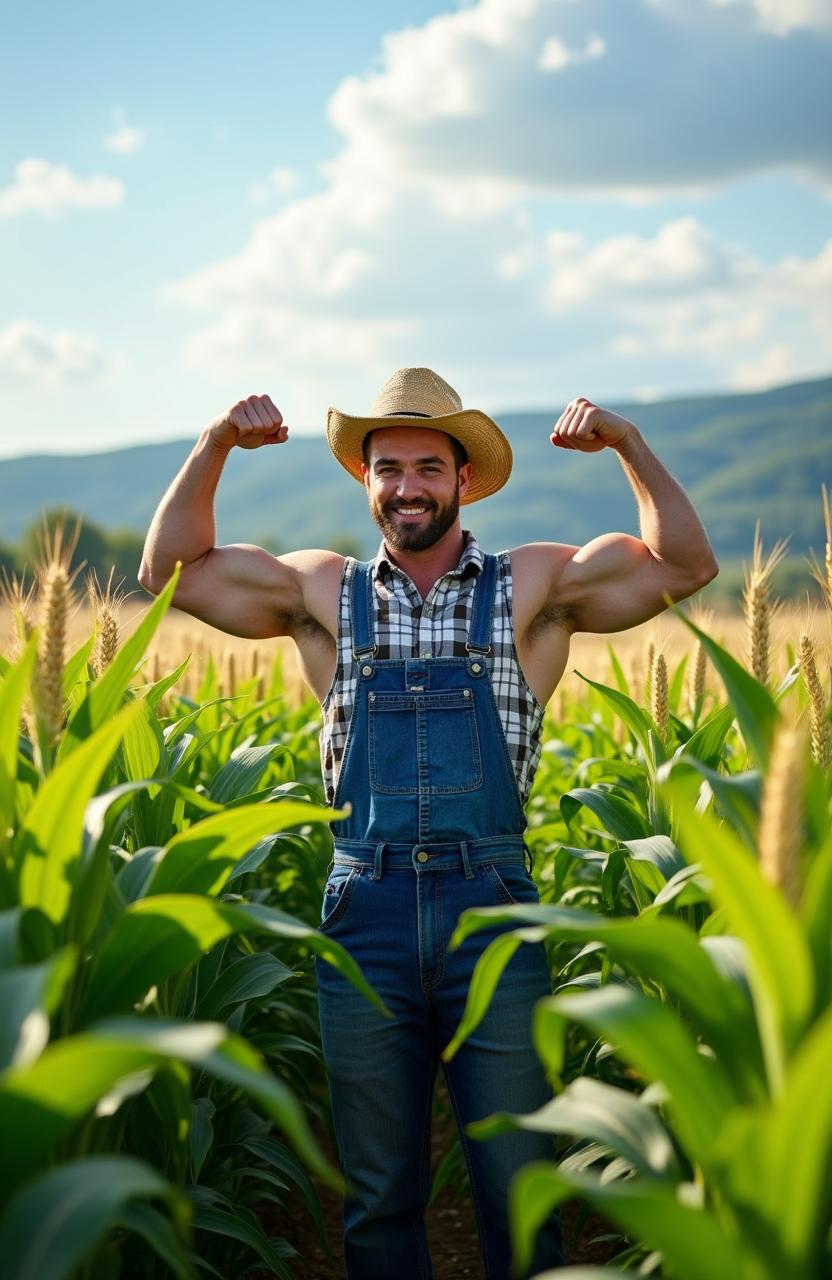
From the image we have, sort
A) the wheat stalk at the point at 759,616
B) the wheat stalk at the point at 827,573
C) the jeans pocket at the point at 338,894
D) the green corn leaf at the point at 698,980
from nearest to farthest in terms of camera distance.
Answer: the green corn leaf at the point at 698,980
the wheat stalk at the point at 827,573
the jeans pocket at the point at 338,894
the wheat stalk at the point at 759,616

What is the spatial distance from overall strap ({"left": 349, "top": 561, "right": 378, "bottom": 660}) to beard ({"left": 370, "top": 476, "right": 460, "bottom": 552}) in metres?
0.14

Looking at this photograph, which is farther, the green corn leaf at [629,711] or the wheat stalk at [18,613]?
the green corn leaf at [629,711]

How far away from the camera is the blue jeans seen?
3213mm

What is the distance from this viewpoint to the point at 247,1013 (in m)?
3.99

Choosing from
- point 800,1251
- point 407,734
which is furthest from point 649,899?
point 800,1251

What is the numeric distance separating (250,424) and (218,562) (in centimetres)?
46

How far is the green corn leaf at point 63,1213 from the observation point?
4.58 ft

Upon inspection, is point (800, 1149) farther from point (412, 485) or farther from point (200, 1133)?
point (412, 485)

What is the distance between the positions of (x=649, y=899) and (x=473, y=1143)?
84 centimetres

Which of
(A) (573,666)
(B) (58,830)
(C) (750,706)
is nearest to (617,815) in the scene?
(C) (750,706)

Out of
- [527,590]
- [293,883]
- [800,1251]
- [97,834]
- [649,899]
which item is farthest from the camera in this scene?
[293,883]

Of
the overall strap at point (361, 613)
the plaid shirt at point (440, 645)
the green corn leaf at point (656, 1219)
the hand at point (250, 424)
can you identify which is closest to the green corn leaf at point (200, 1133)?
the plaid shirt at point (440, 645)

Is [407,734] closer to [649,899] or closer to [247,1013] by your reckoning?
[649,899]

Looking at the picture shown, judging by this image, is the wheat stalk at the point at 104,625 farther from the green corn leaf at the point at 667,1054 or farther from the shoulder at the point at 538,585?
the green corn leaf at the point at 667,1054
